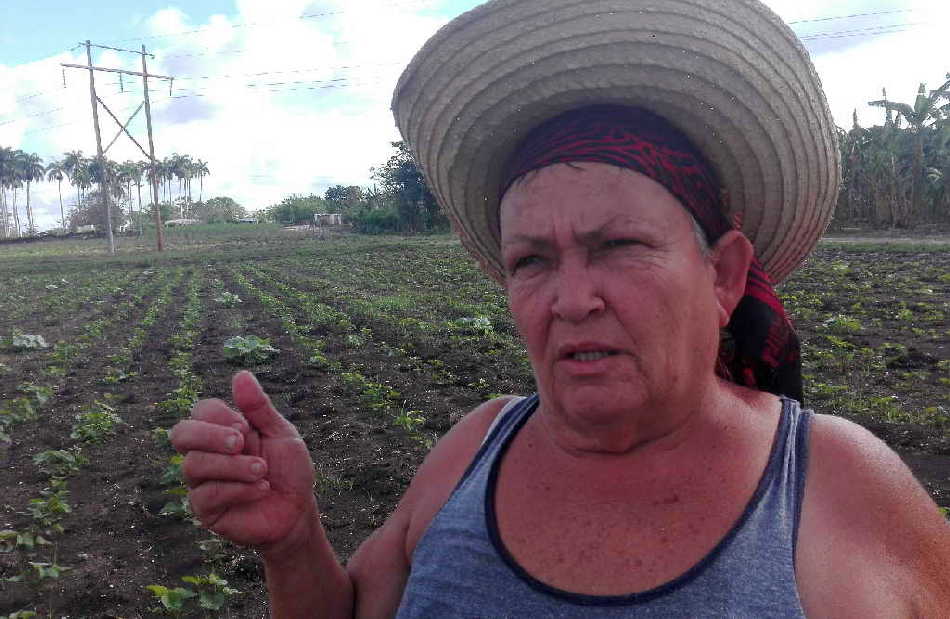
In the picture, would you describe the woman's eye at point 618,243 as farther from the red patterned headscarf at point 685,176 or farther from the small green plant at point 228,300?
the small green plant at point 228,300

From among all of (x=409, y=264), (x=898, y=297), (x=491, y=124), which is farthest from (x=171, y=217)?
(x=491, y=124)

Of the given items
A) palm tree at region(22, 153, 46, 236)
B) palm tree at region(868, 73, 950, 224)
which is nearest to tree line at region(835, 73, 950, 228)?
palm tree at region(868, 73, 950, 224)

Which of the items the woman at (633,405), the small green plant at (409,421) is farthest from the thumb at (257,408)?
the small green plant at (409,421)

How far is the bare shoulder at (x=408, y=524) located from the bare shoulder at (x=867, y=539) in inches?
27.2

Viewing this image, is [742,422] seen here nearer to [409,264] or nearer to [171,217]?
[409,264]

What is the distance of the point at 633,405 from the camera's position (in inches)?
53.0

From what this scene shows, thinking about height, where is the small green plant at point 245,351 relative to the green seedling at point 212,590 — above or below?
above

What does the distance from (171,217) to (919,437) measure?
3644 inches

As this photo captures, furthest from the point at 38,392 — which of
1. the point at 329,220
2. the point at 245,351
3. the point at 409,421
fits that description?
the point at 329,220

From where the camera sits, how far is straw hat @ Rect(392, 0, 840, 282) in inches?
54.5

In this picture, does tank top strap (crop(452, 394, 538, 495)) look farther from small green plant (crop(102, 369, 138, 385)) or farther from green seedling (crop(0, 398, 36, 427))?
small green plant (crop(102, 369, 138, 385))

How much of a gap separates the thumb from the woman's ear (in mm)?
852

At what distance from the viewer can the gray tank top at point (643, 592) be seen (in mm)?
1152

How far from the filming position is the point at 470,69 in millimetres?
1523
